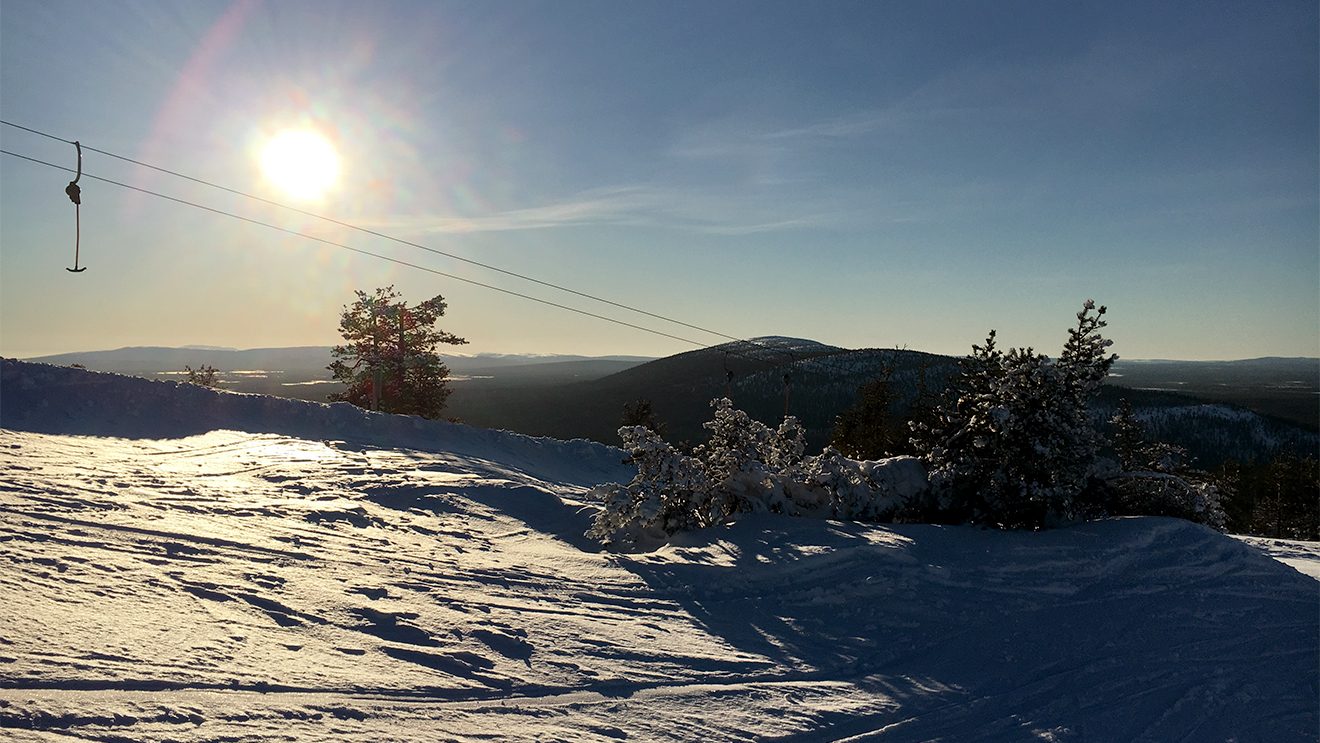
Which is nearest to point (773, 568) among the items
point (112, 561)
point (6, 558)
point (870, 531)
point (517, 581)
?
point (870, 531)

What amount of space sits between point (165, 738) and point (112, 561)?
4091 millimetres

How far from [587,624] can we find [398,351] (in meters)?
31.5

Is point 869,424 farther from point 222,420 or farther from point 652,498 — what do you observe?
point 222,420

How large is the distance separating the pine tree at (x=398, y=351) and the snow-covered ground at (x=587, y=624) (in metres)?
23.7

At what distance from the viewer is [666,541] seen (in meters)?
10.8

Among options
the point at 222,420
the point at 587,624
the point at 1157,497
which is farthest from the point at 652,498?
the point at 222,420

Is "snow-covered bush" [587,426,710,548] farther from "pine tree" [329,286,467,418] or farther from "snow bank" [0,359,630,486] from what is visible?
"pine tree" [329,286,467,418]

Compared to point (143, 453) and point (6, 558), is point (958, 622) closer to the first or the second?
point (6, 558)

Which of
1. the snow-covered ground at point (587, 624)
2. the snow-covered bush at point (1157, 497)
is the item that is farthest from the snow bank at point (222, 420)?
the snow-covered bush at point (1157, 497)

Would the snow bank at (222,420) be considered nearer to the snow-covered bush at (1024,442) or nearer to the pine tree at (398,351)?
the snow-covered bush at (1024,442)

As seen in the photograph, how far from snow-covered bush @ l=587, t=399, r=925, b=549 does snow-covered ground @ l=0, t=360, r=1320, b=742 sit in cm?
63

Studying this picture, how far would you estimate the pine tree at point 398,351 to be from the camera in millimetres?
35812

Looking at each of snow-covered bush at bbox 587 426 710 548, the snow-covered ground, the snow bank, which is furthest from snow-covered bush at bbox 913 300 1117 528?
the snow bank

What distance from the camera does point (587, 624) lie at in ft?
23.9
